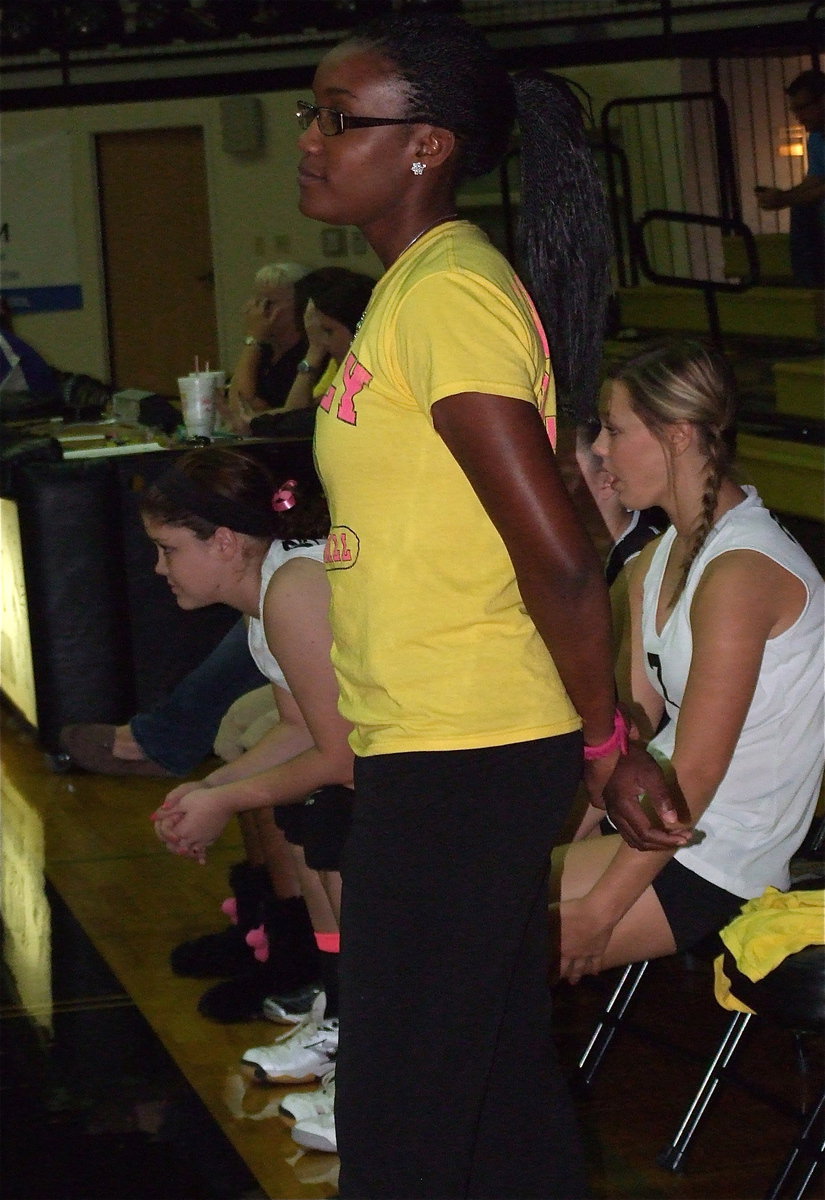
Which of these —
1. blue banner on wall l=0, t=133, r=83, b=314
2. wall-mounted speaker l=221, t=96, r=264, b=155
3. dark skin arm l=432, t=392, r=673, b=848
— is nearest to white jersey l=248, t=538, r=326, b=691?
dark skin arm l=432, t=392, r=673, b=848

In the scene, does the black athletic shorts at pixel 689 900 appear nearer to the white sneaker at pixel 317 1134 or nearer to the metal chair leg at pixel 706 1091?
the metal chair leg at pixel 706 1091

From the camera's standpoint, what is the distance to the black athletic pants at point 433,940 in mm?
1398

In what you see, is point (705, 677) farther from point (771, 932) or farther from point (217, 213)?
point (217, 213)

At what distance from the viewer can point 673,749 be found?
214 centimetres

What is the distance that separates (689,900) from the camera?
85.7 inches

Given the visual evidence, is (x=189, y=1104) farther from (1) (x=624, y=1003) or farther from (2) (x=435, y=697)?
(2) (x=435, y=697)

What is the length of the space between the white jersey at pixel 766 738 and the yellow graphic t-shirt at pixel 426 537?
0.79m

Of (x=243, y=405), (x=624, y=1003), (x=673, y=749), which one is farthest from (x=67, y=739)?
(x=673, y=749)

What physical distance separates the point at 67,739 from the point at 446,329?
3139 mm

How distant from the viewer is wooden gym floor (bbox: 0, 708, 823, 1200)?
87.0 inches

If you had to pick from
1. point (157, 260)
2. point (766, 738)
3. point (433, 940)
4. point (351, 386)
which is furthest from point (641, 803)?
point (157, 260)

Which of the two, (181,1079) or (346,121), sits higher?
(346,121)

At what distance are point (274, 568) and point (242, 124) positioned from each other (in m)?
8.07

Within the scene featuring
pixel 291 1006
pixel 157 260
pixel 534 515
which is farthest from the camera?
pixel 157 260
